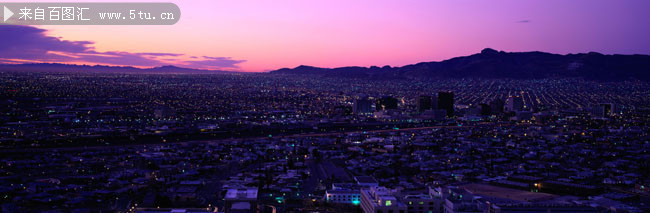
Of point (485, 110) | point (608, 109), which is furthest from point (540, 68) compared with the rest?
point (485, 110)

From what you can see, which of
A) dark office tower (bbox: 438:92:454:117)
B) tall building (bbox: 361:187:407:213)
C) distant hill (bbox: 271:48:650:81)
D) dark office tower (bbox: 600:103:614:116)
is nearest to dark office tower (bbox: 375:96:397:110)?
dark office tower (bbox: 438:92:454:117)

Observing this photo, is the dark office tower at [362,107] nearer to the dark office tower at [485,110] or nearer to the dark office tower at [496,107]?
the dark office tower at [485,110]

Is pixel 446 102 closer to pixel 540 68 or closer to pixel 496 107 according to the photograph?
pixel 496 107

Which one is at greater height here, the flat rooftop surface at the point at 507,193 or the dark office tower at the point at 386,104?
the dark office tower at the point at 386,104

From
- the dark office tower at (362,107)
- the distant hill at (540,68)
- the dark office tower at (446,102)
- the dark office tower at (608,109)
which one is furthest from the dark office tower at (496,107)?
the distant hill at (540,68)

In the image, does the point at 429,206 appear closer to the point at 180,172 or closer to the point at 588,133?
the point at 180,172

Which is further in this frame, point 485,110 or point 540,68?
point 540,68

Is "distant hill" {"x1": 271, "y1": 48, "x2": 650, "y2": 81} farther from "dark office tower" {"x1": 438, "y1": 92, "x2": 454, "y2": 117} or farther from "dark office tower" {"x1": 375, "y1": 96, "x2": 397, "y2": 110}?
"dark office tower" {"x1": 438, "y1": 92, "x2": 454, "y2": 117}
